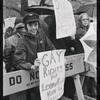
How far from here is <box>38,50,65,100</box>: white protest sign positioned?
1116 mm

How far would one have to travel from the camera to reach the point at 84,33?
1382mm

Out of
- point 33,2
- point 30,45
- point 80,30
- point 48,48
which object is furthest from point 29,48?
point 80,30

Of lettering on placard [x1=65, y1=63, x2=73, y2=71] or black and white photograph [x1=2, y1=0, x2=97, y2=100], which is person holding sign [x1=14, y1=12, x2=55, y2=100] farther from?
lettering on placard [x1=65, y1=63, x2=73, y2=71]

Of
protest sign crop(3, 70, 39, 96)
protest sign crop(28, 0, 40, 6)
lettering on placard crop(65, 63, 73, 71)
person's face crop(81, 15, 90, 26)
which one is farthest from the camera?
person's face crop(81, 15, 90, 26)

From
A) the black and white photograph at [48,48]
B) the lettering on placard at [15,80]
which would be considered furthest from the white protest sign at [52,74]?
the lettering on placard at [15,80]

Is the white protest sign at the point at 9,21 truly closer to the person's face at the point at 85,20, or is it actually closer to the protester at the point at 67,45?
the protester at the point at 67,45

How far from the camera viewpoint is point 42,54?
3.65 feet

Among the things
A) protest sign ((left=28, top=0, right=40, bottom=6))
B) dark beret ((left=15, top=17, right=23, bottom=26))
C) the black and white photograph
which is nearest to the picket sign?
the black and white photograph

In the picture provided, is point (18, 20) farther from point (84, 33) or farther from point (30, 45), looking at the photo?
point (84, 33)

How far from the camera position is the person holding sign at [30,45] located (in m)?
1.07

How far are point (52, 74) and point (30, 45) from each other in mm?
207

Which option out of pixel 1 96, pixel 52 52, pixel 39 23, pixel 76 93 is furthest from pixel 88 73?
pixel 1 96

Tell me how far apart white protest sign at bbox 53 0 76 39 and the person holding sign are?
0.39 feet

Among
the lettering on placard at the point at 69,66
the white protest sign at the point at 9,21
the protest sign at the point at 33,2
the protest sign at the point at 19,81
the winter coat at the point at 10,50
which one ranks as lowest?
the protest sign at the point at 19,81
